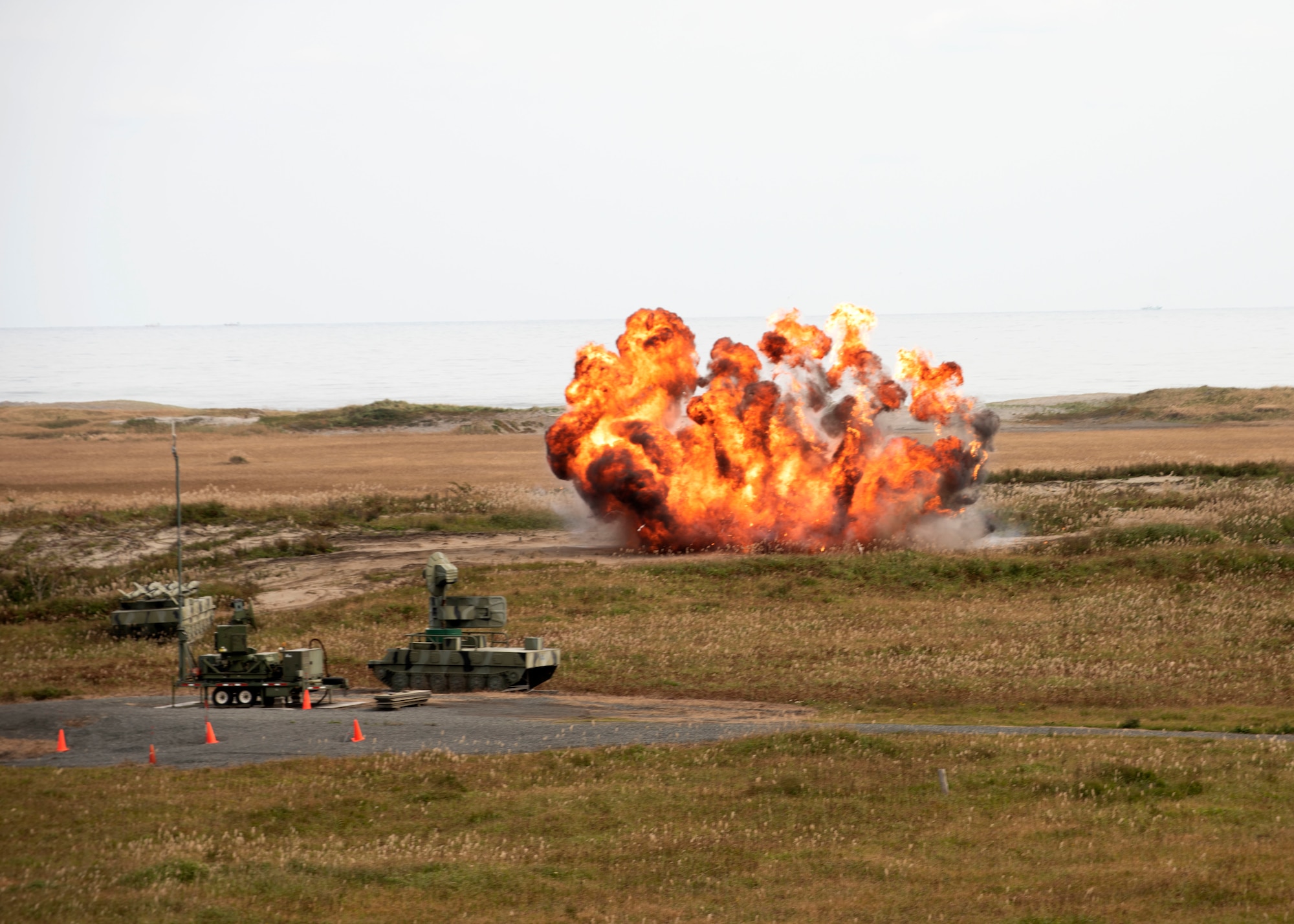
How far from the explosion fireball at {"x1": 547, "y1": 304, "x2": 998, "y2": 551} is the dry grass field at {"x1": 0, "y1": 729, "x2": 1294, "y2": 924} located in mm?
34422

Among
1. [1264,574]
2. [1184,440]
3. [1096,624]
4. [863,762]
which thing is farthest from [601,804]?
[1184,440]

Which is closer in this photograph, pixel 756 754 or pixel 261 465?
pixel 756 754

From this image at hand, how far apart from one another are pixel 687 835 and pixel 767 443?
140 ft

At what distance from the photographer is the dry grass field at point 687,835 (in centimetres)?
2219

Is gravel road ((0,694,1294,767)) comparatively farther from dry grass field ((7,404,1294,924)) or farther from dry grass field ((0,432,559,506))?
dry grass field ((0,432,559,506))

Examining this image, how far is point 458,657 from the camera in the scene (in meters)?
43.8

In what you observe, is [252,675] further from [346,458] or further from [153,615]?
[346,458]

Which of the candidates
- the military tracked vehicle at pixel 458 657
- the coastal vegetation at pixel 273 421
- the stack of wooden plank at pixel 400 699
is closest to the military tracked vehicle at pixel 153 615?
the military tracked vehicle at pixel 458 657

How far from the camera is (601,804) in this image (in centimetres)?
2823

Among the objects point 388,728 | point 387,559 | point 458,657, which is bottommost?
point 388,728

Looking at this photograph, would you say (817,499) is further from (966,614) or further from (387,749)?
(387,749)

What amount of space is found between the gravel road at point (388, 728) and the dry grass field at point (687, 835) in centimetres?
154

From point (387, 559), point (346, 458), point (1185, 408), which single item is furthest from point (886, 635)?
point (1185, 408)

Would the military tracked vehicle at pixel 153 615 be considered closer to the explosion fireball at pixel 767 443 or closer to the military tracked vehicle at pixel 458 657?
the military tracked vehicle at pixel 458 657
